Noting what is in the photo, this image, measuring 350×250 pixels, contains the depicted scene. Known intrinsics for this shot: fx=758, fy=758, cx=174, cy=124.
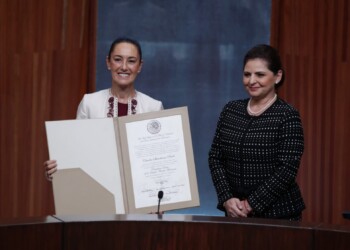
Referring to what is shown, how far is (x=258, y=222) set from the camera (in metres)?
2.05

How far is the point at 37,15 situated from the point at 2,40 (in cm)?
26

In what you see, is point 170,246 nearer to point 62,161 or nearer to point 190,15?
point 62,161

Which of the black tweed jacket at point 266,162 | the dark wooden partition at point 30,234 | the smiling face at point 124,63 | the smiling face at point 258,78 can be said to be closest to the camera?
the dark wooden partition at point 30,234

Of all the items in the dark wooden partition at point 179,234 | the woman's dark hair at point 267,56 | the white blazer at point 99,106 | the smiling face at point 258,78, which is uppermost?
the woman's dark hair at point 267,56

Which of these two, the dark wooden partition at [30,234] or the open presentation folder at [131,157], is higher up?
the open presentation folder at [131,157]

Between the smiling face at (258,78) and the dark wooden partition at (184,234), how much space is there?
3.21 feet

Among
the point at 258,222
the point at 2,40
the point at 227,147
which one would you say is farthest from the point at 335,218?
the point at 258,222

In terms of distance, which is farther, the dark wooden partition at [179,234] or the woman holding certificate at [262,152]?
the woman holding certificate at [262,152]

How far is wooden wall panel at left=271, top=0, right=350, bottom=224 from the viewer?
4641mm

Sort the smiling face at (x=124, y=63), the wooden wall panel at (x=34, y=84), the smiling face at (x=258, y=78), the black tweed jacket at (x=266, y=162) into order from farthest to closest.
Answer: the wooden wall panel at (x=34, y=84), the smiling face at (x=124, y=63), the smiling face at (x=258, y=78), the black tweed jacket at (x=266, y=162)

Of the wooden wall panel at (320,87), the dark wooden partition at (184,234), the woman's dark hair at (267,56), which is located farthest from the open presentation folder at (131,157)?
the wooden wall panel at (320,87)

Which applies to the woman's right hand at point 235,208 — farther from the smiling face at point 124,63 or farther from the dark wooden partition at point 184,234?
the dark wooden partition at point 184,234

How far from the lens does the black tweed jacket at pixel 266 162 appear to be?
111 inches

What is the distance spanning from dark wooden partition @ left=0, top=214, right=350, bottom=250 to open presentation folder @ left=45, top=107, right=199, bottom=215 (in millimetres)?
800
